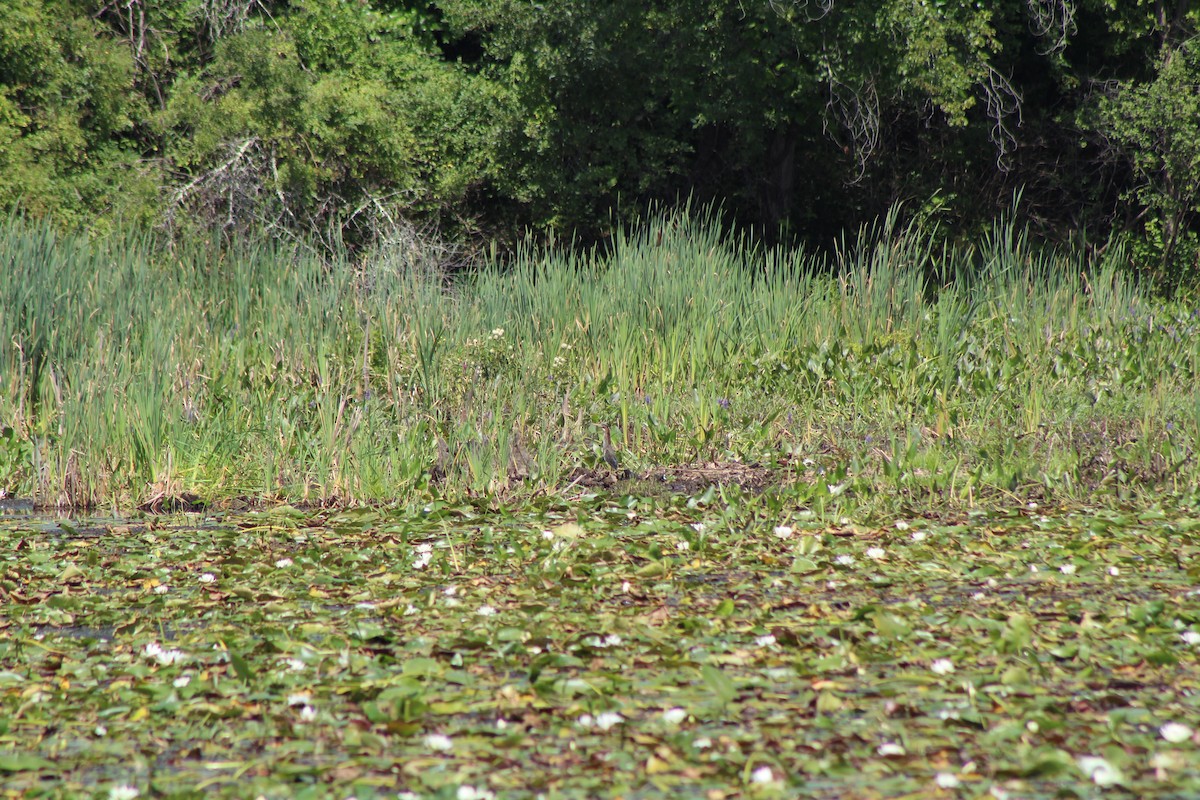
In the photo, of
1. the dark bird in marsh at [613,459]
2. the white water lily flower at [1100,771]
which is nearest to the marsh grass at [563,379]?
the dark bird in marsh at [613,459]

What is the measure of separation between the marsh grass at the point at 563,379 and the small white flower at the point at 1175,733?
2.27m

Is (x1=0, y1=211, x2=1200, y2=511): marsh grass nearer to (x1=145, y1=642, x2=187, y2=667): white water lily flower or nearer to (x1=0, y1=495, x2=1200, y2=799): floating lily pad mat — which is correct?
(x1=0, y1=495, x2=1200, y2=799): floating lily pad mat

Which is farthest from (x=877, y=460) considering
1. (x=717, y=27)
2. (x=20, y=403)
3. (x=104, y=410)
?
(x=717, y=27)

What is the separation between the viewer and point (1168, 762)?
2.53 meters

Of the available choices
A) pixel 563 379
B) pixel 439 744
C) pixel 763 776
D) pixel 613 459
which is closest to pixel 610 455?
pixel 613 459

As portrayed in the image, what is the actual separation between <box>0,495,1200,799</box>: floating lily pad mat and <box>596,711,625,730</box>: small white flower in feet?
0.03

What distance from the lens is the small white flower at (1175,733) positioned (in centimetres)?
266

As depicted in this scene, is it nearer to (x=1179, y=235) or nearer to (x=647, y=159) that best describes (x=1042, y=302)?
(x=1179, y=235)

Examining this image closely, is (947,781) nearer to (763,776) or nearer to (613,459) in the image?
→ (763,776)

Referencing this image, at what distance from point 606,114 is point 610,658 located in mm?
10662

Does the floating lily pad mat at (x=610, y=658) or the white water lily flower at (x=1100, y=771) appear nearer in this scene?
the white water lily flower at (x=1100, y=771)

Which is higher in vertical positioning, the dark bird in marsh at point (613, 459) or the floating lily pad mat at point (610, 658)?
the floating lily pad mat at point (610, 658)

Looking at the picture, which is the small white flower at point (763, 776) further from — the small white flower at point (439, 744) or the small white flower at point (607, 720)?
the small white flower at point (439, 744)

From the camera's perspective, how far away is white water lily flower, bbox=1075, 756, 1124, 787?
8.11ft
